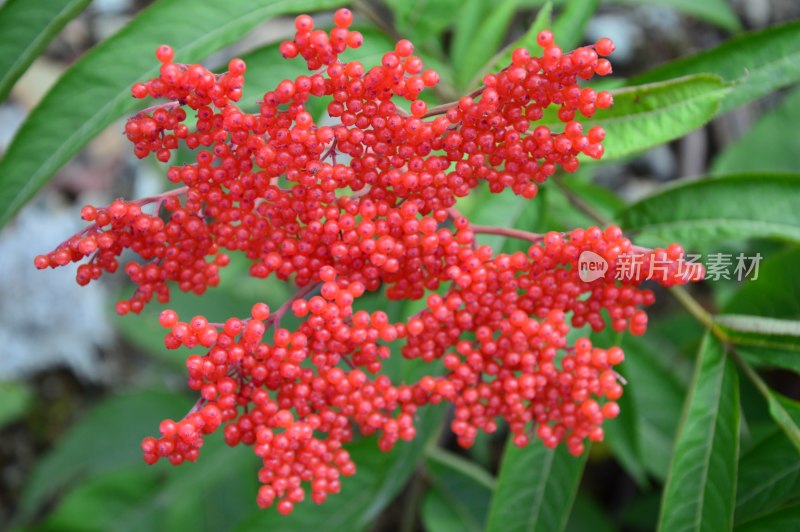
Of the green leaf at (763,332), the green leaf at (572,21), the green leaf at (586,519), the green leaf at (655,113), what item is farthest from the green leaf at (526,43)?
the green leaf at (586,519)

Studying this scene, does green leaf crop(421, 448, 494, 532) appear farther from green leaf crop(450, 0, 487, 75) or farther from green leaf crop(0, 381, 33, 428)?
green leaf crop(0, 381, 33, 428)

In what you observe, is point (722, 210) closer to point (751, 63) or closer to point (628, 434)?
point (751, 63)

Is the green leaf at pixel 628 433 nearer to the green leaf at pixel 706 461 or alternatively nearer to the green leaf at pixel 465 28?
the green leaf at pixel 706 461

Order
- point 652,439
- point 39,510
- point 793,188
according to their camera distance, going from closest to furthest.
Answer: point 793,188 → point 652,439 → point 39,510

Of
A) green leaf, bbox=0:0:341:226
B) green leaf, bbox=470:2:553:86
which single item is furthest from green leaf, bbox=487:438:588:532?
green leaf, bbox=0:0:341:226

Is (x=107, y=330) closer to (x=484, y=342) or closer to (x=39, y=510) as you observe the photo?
(x=39, y=510)

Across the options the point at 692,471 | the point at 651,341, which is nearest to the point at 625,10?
the point at 651,341
